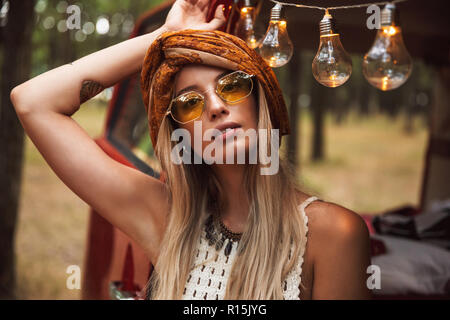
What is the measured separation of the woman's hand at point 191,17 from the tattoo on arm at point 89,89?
343mm

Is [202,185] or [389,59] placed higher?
[389,59]

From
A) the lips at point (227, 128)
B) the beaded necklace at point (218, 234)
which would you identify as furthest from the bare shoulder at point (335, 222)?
the lips at point (227, 128)

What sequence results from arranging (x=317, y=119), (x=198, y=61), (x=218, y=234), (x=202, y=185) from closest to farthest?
(x=198, y=61) < (x=218, y=234) < (x=202, y=185) < (x=317, y=119)

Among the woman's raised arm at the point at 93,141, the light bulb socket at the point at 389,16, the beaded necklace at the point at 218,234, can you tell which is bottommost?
the beaded necklace at the point at 218,234

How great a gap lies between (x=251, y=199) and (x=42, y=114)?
0.82 metres

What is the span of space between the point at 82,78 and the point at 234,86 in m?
0.60

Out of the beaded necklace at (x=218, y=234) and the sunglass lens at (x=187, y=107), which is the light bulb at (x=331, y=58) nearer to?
the sunglass lens at (x=187, y=107)

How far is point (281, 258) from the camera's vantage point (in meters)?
1.57

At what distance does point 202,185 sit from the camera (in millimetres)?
1870

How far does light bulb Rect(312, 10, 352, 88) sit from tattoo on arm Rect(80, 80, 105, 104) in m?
0.83

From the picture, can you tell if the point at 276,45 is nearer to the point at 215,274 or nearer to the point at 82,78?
the point at 82,78

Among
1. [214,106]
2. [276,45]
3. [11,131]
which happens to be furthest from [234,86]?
[11,131]

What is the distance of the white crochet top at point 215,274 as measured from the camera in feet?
5.11

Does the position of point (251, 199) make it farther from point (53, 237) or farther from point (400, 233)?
point (53, 237)
